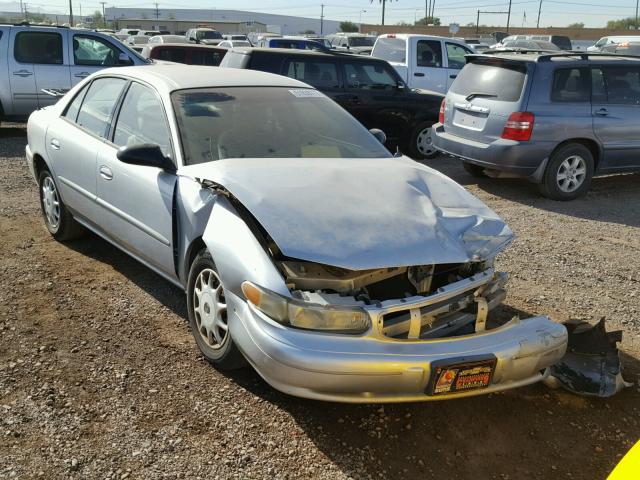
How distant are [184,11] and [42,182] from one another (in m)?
97.0

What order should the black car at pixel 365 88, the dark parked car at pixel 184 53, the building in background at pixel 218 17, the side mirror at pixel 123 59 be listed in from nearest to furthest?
the black car at pixel 365 88 < the side mirror at pixel 123 59 < the dark parked car at pixel 184 53 < the building in background at pixel 218 17

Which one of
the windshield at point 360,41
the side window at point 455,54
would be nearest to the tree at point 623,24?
the windshield at point 360,41

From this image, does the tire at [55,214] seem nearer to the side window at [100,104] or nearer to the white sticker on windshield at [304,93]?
the side window at [100,104]

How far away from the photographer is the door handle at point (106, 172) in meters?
4.33

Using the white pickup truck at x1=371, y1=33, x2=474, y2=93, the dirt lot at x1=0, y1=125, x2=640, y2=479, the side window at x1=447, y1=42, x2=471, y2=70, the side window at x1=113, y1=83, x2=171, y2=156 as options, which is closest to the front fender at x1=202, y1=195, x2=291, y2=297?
the dirt lot at x1=0, y1=125, x2=640, y2=479

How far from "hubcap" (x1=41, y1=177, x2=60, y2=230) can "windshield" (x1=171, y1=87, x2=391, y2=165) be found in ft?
6.04

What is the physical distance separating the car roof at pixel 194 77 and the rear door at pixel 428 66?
9.04 metres

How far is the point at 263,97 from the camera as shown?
4414mm

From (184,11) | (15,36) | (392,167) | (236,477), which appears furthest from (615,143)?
(184,11)

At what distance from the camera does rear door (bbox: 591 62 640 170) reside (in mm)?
7801

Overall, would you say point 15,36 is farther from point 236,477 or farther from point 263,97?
point 236,477

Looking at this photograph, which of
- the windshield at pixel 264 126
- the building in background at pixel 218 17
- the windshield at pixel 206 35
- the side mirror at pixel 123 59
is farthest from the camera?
the building in background at pixel 218 17

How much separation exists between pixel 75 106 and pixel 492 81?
491 cm

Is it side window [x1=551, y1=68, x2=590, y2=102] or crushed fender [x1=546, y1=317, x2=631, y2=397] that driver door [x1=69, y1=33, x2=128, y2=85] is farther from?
crushed fender [x1=546, y1=317, x2=631, y2=397]
